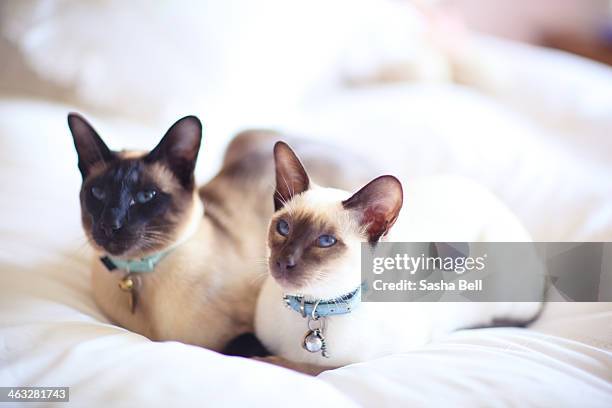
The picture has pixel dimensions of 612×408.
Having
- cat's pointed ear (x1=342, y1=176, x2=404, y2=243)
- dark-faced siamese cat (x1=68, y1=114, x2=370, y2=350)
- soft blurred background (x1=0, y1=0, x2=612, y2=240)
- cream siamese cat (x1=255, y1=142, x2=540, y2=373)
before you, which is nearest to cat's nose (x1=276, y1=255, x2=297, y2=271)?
cream siamese cat (x1=255, y1=142, x2=540, y2=373)

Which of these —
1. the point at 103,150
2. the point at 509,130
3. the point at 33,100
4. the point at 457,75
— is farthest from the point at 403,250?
the point at 457,75

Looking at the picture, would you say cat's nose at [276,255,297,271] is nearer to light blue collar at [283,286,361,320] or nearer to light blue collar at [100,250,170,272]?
light blue collar at [283,286,361,320]

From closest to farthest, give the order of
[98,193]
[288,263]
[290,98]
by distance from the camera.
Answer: [288,263] < [98,193] < [290,98]

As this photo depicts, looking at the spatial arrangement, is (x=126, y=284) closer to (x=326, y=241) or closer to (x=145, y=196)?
(x=145, y=196)

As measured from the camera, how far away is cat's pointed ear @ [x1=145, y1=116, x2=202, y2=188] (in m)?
0.88

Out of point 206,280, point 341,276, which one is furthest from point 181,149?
point 341,276

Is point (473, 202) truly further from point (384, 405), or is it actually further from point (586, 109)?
point (586, 109)

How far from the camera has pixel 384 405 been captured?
66 centimetres

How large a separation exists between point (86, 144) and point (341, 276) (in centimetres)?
46

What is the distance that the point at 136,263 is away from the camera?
2.92 ft

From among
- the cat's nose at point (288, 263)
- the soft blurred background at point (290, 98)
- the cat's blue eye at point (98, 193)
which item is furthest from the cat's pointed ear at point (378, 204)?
the soft blurred background at point (290, 98)

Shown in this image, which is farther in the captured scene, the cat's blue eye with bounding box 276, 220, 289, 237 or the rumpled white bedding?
the cat's blue eye with bounding box 276, 220, 289, 237

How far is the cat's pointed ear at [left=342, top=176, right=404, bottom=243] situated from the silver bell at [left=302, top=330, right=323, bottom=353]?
162mm

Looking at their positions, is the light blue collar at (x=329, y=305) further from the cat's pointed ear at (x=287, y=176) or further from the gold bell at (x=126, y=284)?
the gold bell at (x=126, y=284)
